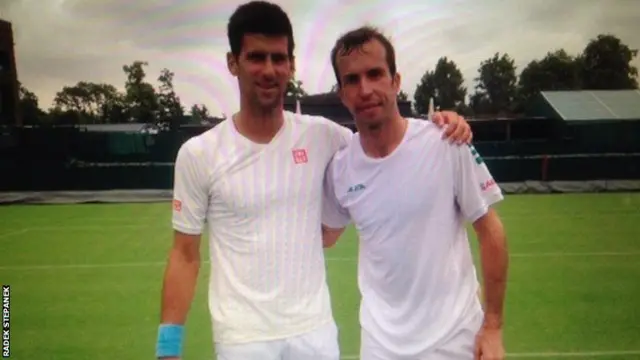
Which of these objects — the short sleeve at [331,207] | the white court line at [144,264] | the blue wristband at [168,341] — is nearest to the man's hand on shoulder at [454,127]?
the short sleeve at [331,207]

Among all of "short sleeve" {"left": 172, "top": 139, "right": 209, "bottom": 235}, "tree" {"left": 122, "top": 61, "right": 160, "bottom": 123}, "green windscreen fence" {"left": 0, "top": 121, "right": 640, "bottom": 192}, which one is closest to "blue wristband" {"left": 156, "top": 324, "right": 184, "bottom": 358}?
"short sleeve" {"left": 172, "top": 139, "right": 209, "bottom": 235}

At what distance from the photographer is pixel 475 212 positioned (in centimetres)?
234

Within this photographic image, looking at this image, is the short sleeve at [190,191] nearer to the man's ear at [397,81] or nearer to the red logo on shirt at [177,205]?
the red logo on shirt at [177,205]

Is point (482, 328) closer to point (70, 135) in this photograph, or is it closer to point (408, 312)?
point (408, 312)

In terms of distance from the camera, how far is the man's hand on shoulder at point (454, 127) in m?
2.38

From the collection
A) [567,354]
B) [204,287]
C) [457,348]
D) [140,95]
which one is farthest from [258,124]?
[140,95]

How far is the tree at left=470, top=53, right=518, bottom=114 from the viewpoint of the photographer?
3831cm

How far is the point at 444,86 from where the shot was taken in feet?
125

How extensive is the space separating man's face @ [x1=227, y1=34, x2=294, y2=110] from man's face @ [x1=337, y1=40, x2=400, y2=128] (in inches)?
9.6

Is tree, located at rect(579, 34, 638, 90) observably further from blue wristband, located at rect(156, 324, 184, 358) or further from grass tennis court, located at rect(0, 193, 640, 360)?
blue wristband, located at rect(156, 324, 184, 358)

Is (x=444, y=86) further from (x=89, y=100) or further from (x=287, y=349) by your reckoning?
(x=287, y=349)

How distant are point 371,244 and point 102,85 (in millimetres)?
31043

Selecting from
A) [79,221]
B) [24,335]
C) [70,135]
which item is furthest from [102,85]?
[24,335]

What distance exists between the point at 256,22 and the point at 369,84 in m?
0.49
